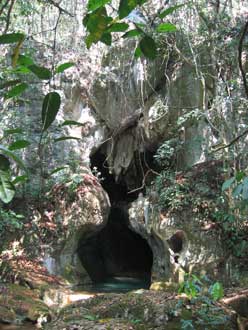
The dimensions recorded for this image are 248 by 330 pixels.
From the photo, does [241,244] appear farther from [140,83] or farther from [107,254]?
[107,254]

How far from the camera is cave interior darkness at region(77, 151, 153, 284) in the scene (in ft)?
38.4

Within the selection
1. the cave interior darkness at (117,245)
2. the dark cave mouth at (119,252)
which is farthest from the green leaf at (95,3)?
the dark cave mouth at (119,252)

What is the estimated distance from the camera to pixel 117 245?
1306cm

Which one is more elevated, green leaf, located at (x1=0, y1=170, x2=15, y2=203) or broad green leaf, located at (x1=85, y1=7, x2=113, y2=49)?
broad green leaf, located at (x1=85, y1=7, x2=113, y2=49)

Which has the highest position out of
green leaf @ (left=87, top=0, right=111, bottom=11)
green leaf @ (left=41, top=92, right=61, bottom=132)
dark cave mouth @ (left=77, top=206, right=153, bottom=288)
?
green leaf @ (left=87, top=0, right=111, bottom=11)

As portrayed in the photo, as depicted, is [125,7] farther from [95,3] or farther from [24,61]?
[24,61]

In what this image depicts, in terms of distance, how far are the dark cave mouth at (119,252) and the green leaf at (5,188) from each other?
10.3 meters

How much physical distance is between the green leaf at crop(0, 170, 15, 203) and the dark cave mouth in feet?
33.9

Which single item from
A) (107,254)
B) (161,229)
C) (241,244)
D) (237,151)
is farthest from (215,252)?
(107,254)

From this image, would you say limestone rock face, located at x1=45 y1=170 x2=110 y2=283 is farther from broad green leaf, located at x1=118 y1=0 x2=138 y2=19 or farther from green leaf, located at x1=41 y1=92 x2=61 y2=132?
broad green leaf, located at x1=118 y1=0 x2=138 y2=19

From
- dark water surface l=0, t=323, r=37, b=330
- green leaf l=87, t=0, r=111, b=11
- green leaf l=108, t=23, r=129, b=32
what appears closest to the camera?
green leaf l=87, t=0, r=111, b=11

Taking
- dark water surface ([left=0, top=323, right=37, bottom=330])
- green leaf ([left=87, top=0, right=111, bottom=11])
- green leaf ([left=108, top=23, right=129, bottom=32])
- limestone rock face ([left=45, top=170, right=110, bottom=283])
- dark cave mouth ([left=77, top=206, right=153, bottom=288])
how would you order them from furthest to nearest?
dark cave mouth ([left=77, top=206, right=153, bottom=288])
limestone rock face ([left=45, top=170, right=110, bottom=283])
dark water surface ([left=0, top=323, right=37, bottom=330])
green leaf ([left=108, top=23, right=129, bottom=32])
green leaf ([left=87, top=0, right=111, bottom=11])

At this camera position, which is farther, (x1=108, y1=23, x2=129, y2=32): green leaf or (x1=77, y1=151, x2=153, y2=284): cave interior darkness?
(x1=77, y1=151, x2=153, y2=284): cave interior darkness

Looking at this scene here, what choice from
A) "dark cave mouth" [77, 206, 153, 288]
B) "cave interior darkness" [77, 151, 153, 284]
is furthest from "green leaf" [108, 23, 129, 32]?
"dark cave mouth" [77, 206, 153, 288]
